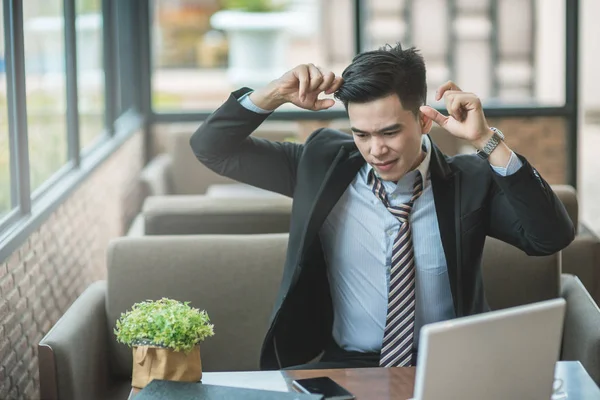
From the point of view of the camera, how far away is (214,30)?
22.6ft

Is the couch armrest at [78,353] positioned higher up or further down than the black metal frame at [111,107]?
further down

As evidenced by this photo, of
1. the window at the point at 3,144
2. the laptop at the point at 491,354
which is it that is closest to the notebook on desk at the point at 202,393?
the laptop at the point at 491,354

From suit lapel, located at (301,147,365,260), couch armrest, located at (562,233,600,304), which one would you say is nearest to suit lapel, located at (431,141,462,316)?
suit lapel, located at (301,147,365,260)

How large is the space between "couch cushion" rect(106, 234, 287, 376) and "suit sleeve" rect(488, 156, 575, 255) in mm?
773

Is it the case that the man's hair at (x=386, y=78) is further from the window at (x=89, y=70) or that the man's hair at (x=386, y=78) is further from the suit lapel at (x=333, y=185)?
the window at (x=89, y=70)

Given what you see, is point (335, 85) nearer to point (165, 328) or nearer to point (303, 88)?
point (303, 88)

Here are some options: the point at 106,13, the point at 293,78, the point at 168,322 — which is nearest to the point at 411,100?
the point at 293,78

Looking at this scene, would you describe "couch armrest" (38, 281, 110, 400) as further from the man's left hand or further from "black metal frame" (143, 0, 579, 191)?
"black metal frame" (143, 0, 579, 191)

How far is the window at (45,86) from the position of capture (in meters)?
3.79

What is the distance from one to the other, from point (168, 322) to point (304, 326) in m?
0.71

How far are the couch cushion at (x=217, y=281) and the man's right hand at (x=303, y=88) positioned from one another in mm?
614

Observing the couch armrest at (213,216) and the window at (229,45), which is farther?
the window at (229,45)

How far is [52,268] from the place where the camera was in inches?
143

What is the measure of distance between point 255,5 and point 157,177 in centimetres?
168
